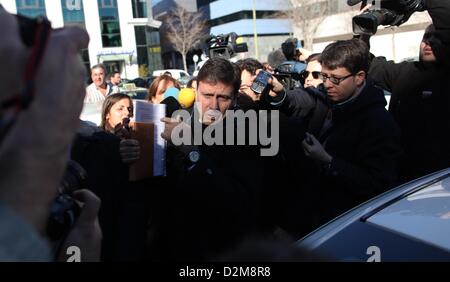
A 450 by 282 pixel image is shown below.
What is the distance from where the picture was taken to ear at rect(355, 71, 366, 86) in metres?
2.65

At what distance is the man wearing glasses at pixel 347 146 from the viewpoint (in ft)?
7.84

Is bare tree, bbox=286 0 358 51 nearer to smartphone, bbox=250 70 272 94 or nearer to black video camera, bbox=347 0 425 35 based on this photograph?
black video camera, bbox=347 0 425 35

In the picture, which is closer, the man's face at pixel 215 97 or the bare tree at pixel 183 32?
the man's face at pixel 215 97

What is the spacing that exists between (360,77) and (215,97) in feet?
3.02

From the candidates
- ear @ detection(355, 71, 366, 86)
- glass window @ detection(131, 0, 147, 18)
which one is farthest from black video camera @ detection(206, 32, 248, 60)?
glass window @ detection(131, 0, 147, 18)

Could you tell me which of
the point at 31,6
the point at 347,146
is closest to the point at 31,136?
the point at 347,146

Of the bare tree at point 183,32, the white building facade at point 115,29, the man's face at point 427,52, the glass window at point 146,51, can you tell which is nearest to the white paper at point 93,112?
the man's face at point 427,52

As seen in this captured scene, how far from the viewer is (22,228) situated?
0.70 m

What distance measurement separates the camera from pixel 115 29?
38500 mm

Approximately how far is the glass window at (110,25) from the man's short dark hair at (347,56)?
37954 millimetres

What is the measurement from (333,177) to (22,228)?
76.3 inches

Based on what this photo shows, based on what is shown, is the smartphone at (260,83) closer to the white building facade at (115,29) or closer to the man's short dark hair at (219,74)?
the man's short dark hair at (219,74)

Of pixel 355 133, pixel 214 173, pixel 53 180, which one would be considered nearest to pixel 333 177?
pixel 355 133

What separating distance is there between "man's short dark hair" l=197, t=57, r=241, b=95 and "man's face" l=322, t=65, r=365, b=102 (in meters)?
0.60
